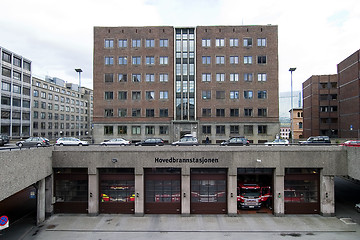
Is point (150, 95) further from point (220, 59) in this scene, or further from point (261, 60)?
point (261, 60)

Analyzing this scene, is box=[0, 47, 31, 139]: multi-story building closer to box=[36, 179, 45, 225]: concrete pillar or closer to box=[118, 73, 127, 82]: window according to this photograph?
box=[118, 73, 127, 82]: window

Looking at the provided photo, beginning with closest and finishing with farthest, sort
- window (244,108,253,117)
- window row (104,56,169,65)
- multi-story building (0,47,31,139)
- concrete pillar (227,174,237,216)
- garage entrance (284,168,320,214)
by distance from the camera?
concrete pillar (227,174,237,216) < garage entrance (284,168,320,214) < window (244,108,253,117) < window row (104,56,169,65) < multi-story building (0,47,31,139)

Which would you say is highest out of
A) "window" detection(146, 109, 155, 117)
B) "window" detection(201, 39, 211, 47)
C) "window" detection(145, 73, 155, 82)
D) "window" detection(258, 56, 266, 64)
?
"window" detection(201, 39, 211, 47)

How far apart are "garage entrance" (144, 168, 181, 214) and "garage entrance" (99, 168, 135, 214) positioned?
145 cm

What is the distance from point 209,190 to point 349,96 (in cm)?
4619

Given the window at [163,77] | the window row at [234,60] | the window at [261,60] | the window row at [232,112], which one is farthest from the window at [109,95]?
the window at [261,60]

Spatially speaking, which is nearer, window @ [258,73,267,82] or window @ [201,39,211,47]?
window @ [258,73,267,82]

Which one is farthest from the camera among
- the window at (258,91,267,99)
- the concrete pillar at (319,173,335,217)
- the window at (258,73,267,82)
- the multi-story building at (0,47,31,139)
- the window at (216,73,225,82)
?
the multi-story building at (0,47,31,139)

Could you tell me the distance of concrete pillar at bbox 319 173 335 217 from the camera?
18000 millimetres

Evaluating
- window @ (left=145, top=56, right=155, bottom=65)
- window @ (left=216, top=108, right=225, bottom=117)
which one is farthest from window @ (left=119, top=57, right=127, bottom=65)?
window @ (left=216, top=108, right=225, bottom=117)

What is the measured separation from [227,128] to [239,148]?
2290 centimetres

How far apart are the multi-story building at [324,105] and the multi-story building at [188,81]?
29.0m

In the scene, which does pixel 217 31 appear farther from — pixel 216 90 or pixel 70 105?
pixel 70 105

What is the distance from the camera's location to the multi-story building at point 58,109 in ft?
224
